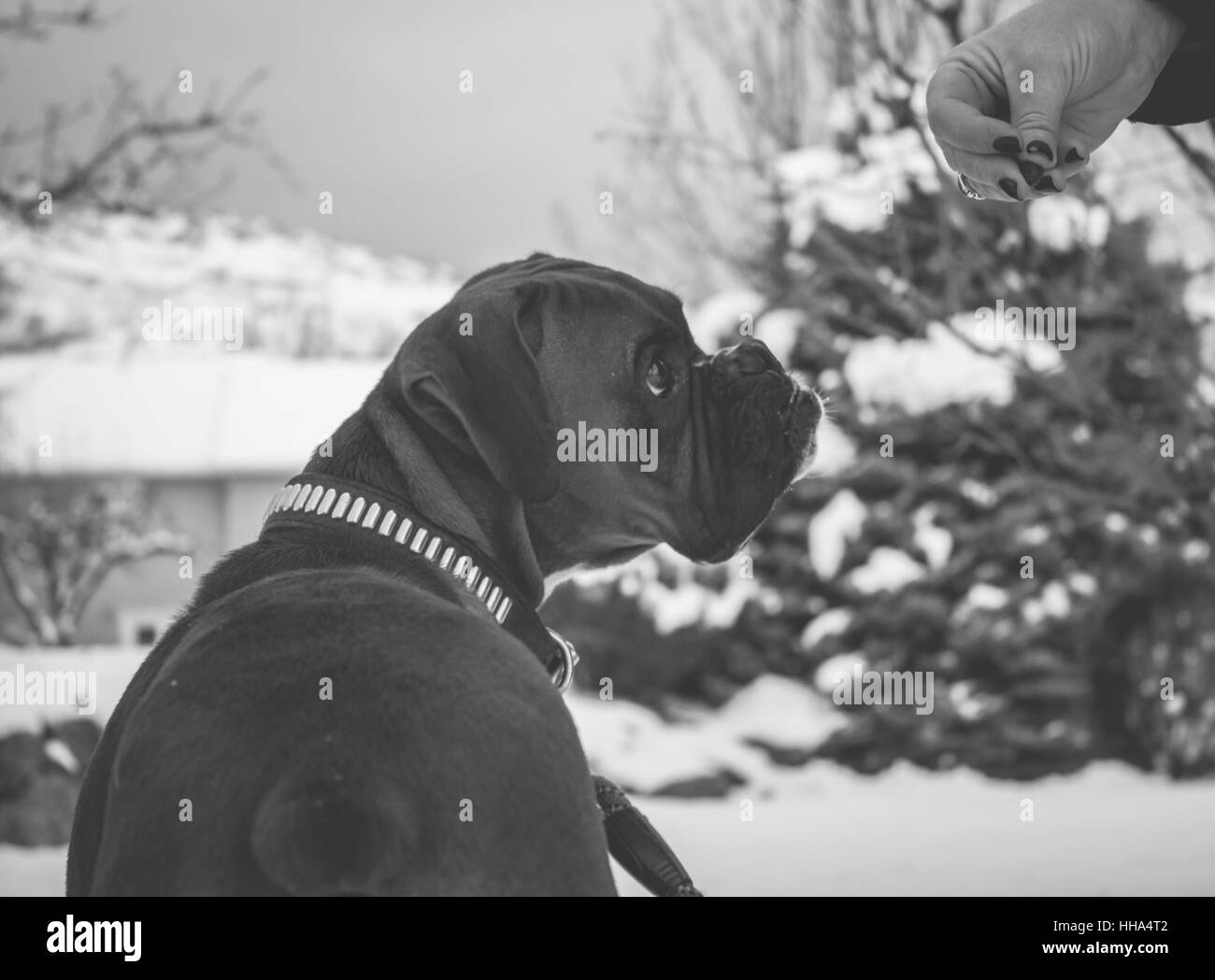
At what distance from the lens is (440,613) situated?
4.12 ft

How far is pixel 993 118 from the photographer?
1.26 metres

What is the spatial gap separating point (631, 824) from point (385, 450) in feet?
1.65

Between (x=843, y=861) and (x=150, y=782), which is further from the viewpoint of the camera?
(x=843, y=861)

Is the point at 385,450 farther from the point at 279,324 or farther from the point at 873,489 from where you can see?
the point at 279,324

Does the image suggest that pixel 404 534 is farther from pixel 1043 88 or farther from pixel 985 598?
pixel 985 598

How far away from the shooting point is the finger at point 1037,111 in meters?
1.21

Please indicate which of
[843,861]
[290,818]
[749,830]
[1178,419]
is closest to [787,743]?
[749,830]

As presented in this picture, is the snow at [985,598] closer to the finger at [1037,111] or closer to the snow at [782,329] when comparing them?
the snow at [782,329]

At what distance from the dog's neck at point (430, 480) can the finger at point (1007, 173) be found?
2.11ft

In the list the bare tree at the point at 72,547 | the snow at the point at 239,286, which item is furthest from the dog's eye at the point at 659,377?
the bare tree at the point at 72,547

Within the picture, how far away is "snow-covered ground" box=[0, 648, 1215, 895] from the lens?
5.22m

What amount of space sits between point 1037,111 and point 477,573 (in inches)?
29.2

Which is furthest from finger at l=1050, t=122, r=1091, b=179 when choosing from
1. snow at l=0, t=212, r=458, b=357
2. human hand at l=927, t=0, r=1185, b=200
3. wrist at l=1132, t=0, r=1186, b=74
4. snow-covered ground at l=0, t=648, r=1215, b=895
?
snow at l=0, t=212, r=458, b=357

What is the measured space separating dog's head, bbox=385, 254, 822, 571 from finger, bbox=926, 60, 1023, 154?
529mm
